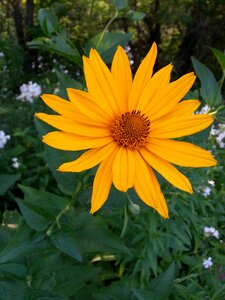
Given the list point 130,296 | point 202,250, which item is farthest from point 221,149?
point 130,296

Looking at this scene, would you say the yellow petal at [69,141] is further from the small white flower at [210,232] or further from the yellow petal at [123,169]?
the small white flower at [210,232]

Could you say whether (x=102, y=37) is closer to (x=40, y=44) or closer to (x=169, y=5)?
(x=40, y=44)

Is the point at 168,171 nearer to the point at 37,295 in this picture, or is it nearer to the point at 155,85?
the point at 155,85

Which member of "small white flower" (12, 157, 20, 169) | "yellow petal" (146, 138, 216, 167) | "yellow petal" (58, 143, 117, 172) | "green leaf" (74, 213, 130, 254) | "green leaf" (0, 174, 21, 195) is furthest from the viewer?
"small white flower" (12, 157, 20, 169)

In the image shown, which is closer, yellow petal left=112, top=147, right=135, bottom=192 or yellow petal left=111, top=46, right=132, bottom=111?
yellow petal left=112, top=147, right=135, bottom=192

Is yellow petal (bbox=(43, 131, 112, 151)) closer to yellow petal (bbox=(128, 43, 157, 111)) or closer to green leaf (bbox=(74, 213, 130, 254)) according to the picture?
yellow petal (bbox=(128, 43, 157, 111))

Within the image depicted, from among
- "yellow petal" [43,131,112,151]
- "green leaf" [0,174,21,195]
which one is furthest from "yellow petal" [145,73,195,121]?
"green leaf" [0,174,21,195]

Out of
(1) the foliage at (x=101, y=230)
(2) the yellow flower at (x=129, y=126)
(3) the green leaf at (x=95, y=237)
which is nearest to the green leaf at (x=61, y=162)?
(1) the foliage at (x=101, y=230)
